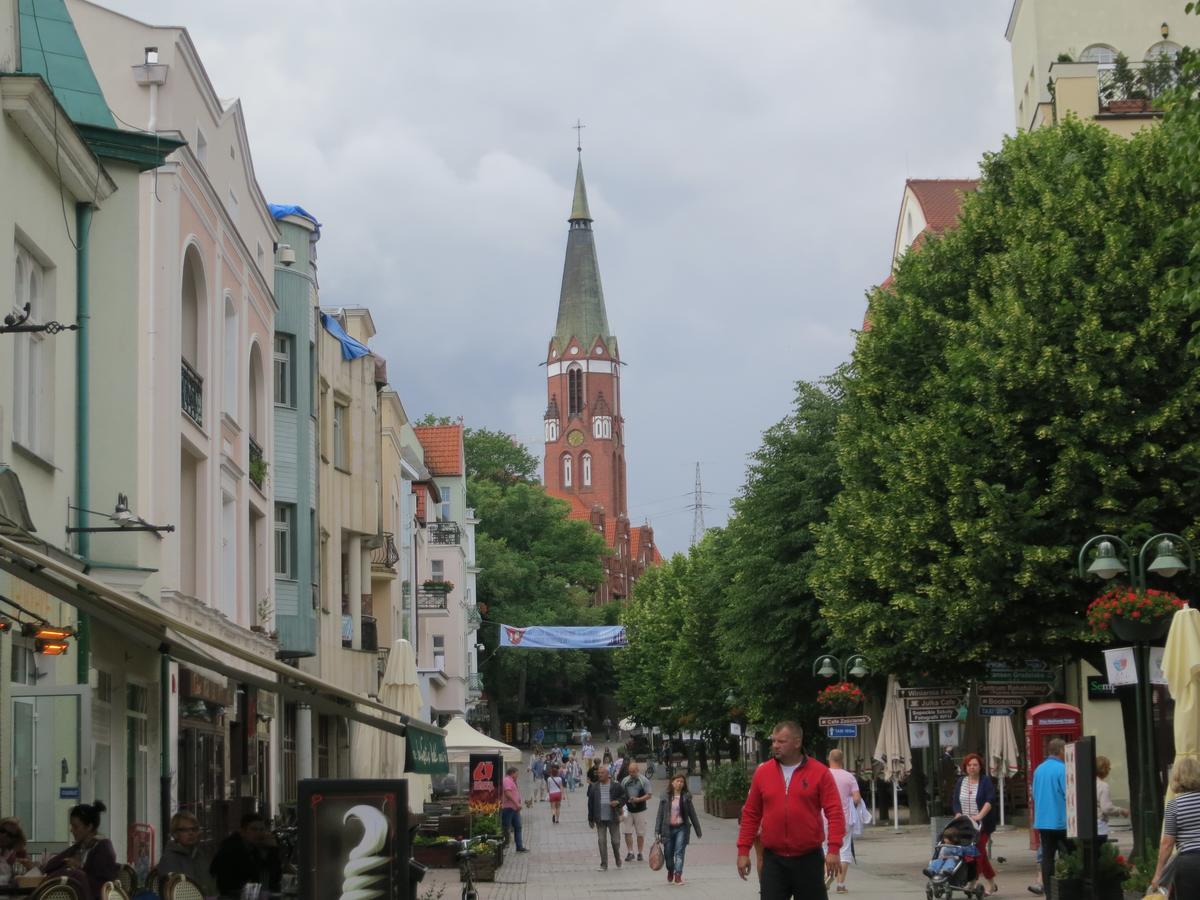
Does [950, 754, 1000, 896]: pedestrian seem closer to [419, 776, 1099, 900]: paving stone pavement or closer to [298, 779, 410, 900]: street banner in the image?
[419, 776, 1099, 900]: paving stone pavement

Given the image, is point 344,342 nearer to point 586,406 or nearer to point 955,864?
point 955,864

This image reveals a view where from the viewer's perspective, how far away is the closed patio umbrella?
15484 mm

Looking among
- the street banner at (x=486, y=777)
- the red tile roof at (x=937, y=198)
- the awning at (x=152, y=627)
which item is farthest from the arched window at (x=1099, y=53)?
the awning at (x=152, y=627)

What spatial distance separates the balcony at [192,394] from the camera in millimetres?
22616

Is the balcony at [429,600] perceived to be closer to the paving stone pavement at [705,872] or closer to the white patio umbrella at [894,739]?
the paving stone pavement at [705,872]

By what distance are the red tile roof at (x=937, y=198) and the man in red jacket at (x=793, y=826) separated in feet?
142

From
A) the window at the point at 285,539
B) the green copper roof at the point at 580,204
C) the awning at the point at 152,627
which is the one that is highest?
the green copper roof at the point at 580,204

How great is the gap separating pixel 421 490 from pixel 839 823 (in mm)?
53504

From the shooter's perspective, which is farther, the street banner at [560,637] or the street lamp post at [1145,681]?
the street banner at [560,637]

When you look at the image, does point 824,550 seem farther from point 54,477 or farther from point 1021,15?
point 1021,15

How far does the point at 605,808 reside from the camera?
30.2 meters

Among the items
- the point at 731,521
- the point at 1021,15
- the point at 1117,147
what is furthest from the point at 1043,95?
the point at 1117,147

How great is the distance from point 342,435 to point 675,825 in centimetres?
1572

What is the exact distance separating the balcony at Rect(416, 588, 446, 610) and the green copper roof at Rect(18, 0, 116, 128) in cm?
4497
